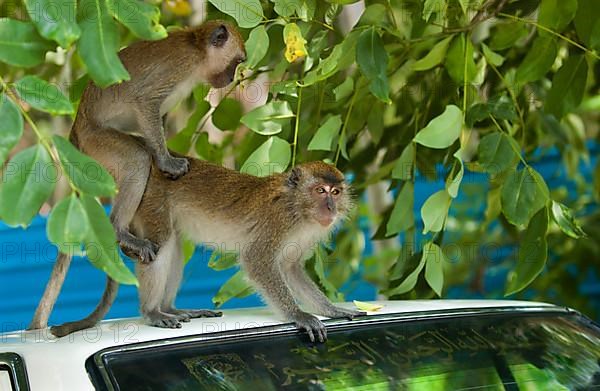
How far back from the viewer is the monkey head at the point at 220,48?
4250mm

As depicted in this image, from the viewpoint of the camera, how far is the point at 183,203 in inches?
159

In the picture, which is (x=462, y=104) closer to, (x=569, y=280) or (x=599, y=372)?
(x=599, y=372)

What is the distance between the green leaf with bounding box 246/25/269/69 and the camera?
4.02 meters

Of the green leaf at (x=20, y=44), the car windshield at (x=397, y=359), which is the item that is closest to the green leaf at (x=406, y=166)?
the car windshield at (x=397, y=359)

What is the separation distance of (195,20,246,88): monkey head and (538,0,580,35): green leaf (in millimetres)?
1318

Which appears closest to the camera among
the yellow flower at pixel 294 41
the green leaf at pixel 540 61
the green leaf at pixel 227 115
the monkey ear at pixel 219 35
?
the yellow flower at pixel 294 41

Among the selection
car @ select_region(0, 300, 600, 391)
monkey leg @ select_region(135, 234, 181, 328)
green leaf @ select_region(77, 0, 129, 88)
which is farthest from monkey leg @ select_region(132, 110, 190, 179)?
green leaf @ select_region(77, 0, 129, 88)

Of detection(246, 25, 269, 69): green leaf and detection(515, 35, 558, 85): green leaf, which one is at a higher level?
detection(246, 25, 269, 69): green leaf

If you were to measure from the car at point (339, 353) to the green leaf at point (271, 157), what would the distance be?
35.8 inches

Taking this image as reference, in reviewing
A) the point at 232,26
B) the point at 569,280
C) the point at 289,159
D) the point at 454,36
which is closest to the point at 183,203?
the point at 289,159

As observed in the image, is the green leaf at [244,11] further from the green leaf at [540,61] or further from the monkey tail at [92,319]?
the green leaf at [540,61]

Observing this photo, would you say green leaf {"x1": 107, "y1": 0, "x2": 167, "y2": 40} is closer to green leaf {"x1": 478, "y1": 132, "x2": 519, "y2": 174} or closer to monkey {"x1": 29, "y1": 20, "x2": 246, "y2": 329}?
monkey {"x1": 29, "y1": 20, "x2": 246, "y2": 329}

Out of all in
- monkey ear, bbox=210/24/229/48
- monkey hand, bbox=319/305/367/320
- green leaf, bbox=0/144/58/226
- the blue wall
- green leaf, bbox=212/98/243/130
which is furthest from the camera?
the blue wall

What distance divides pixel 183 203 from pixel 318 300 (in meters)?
0.67
